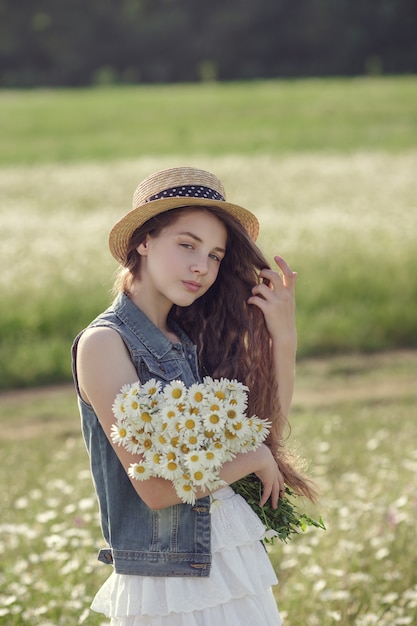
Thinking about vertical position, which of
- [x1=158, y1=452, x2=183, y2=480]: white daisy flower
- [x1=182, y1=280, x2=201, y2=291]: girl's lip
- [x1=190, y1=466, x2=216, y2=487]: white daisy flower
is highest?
[x1=182, y1=280, x2=201, y2=291]: girl's lip

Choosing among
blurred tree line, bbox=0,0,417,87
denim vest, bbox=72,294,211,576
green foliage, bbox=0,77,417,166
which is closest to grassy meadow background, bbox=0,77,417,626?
green foliage, bbox=0,77,417,166

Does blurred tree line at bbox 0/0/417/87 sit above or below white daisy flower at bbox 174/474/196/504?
above

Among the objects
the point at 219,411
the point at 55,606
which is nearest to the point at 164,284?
the point at 219,411

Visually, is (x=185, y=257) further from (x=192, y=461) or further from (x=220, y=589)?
(x=220, y=589)

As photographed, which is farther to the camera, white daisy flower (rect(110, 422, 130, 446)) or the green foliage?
the green foliage

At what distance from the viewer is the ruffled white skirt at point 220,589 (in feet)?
8.58

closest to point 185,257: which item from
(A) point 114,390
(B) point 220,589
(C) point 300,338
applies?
(A) point 114,390

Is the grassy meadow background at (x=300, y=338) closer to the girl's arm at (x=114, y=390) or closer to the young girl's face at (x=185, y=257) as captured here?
the girl's arm at (x=114, y=390)

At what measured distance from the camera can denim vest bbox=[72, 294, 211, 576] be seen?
8.66 feet

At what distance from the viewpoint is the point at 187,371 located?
9.35 ft

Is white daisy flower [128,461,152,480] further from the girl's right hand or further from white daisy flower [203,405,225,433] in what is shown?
the girl's right hand

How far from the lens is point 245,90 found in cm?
3628

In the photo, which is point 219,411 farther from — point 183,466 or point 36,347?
point 36,347

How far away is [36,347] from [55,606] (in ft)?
19.4
